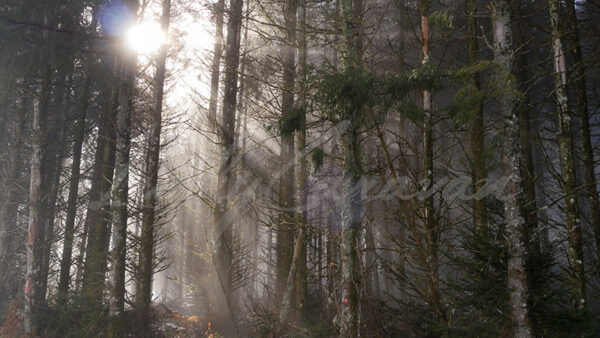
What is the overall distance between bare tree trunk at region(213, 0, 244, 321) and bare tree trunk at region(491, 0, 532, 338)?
5.82 meters

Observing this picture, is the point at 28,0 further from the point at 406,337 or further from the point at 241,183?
the point at 406,337

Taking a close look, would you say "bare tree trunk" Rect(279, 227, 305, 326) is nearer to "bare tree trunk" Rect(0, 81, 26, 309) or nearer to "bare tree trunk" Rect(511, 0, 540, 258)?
"bare tree trunk" Rect(511, 0, 540, 258)

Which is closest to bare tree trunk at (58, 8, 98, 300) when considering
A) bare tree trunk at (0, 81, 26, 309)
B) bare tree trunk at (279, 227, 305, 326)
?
bare tree trunk at (0, 81, 26, 309)

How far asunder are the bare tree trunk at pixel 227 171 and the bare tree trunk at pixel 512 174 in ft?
19.1

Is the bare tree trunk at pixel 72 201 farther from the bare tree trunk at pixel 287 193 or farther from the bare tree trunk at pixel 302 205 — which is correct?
the bare tree trunk at pixel 302 205

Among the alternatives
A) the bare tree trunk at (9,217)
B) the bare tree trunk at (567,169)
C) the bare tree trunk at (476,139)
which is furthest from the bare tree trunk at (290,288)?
the bare tree trunk at (9,217)

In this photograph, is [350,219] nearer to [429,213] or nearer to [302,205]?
[429,213]

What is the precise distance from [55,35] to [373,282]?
44.7 ft

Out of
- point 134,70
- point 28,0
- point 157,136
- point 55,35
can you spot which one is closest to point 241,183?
point 157,136

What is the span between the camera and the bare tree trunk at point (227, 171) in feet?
33.3

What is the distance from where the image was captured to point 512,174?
609cm

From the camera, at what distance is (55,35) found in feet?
36.1

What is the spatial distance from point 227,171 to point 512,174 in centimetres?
659

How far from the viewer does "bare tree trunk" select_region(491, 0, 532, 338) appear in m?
5.65
